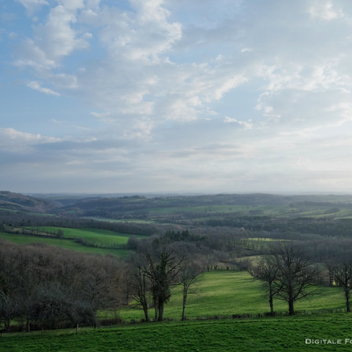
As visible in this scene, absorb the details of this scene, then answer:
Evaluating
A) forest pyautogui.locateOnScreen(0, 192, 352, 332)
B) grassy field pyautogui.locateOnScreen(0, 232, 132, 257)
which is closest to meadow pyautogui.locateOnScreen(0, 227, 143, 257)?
grassy field pyautogui.locateOnScreen(0, 232, 132, 257)

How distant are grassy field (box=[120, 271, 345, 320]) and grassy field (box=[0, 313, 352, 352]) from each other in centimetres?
1210

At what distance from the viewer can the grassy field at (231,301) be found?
44969 millimetres

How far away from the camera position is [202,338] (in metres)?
27.4

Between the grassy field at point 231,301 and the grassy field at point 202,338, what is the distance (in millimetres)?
12096

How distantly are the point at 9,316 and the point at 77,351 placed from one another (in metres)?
14.7

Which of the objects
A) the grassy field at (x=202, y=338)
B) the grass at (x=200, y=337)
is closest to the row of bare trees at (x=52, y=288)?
the grass at (x=200, y=337)

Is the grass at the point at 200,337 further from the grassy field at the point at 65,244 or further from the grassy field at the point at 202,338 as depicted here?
the grassy field at the point at 65,244

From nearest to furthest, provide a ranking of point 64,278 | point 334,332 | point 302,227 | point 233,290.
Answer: point 334,332, point 64,278, point 233,290, point 302,227

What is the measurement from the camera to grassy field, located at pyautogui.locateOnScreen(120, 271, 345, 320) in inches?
1770

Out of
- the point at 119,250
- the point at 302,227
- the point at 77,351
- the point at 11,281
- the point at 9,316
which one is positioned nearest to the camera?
the point at 77,351

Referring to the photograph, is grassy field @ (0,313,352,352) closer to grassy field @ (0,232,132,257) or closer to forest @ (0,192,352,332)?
forest @ (0,192,352,332)

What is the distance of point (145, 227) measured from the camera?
528 ft

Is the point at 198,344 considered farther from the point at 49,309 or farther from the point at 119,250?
the point at 119,250

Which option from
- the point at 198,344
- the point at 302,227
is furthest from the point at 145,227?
the point at 198,344
